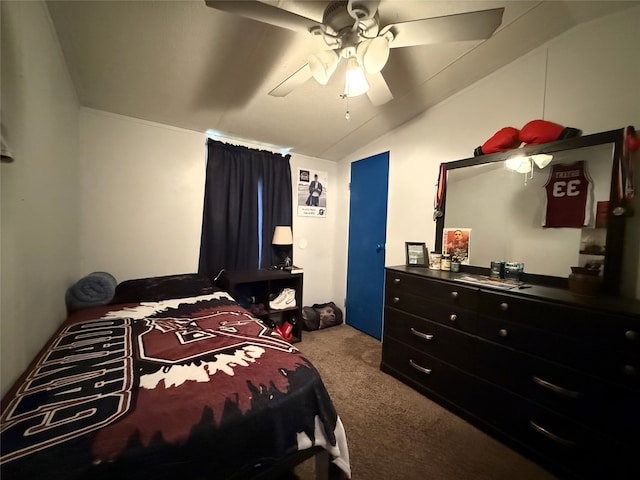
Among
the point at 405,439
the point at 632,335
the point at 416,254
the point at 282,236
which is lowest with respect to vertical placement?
the point at 405,439

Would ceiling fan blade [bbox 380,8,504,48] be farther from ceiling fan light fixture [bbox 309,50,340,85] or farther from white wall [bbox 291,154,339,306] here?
white wall [bbox 291,154,339,306]

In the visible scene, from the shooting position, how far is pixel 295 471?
1271 millimetres

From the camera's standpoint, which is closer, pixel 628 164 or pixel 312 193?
pixel 628 164

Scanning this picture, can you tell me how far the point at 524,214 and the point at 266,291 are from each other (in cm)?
235

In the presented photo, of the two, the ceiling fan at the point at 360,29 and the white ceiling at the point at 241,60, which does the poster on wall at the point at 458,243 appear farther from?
the ceiling fan at the point at 360,29

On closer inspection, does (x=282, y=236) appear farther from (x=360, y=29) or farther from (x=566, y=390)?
(x=566, y=390)

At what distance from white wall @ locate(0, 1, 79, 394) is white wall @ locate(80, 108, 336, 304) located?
501 mm

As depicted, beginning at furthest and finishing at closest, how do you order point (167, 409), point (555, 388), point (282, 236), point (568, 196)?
point (282, 236) → point (568, 196) → point (555, 388) → point (167, 409)

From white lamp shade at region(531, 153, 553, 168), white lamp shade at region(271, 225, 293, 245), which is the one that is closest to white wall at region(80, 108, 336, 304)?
white lamp shade at region(271, 225, 293, 245)

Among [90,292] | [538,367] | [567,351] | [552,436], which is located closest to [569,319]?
[567,351]

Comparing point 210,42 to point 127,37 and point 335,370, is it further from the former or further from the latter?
point 335,370

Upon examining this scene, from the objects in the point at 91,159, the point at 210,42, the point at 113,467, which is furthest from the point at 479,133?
the point at 91,159

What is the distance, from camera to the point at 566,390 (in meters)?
1.21

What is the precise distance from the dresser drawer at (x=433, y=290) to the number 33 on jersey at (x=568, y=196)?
731 mm
